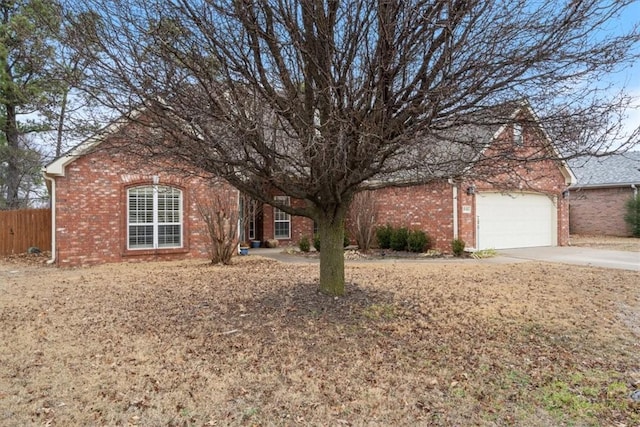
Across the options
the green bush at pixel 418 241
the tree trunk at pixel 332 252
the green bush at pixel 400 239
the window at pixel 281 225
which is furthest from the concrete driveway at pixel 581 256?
the tree trunk at pixel 332 252

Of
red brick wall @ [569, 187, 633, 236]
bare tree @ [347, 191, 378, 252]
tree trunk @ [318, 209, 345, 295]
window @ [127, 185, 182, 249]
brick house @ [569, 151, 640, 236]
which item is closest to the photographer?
tree trunk @ [318, 209, 345, 295]

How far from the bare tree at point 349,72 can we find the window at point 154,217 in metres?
8.53

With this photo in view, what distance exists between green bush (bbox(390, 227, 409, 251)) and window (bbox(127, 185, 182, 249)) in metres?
7.37

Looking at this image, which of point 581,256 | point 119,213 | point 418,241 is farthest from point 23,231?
point 581,256

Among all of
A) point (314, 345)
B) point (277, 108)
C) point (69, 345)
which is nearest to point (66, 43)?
point (277, 108)

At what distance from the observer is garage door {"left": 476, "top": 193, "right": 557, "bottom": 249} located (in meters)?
15.0

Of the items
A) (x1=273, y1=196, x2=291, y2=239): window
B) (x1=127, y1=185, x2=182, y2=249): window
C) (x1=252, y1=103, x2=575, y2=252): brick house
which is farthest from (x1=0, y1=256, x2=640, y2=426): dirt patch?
(x1=273, y1=196, x2=291, y2=239): window

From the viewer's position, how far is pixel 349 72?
15.0 feet

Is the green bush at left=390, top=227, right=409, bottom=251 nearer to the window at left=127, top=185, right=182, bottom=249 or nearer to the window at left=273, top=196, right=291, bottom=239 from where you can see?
the window at left=273, top=196, right=291, bottom=239

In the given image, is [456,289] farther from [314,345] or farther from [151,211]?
[151,211]

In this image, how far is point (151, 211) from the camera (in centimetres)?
1288

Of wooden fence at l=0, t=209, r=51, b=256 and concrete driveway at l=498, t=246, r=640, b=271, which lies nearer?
concrete driveway at l=498, t=246, r=640, b=271

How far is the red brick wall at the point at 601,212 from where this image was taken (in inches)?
865

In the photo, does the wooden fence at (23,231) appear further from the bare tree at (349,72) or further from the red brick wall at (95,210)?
the bare tree at (349,72)
